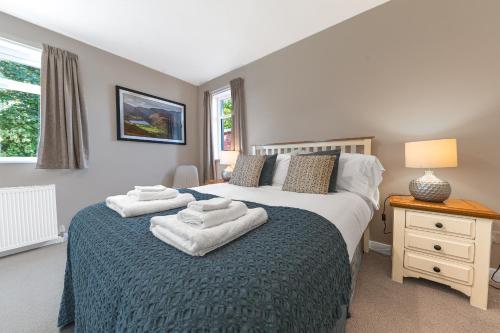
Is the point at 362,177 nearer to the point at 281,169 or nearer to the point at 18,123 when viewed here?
the point at 281,169

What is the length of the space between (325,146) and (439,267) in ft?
4.60

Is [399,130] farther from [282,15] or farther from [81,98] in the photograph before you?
[81,98]

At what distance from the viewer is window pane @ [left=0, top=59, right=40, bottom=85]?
86.4 inches

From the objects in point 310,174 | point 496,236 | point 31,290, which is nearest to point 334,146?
point 310,174

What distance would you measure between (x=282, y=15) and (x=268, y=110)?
1.13 metres

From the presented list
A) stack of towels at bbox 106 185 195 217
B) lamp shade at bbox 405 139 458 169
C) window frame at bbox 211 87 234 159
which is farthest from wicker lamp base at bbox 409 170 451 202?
window frame at bbox 211 87 234 159

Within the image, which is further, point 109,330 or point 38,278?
point 38,278

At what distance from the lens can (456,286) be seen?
1.41m

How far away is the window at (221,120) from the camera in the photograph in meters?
3.76

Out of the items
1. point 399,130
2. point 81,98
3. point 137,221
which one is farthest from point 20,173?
point 399,130

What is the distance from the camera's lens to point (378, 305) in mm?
1372

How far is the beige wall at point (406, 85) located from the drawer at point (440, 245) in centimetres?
56

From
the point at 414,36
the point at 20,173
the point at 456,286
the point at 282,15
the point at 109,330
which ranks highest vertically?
the point at 282,15

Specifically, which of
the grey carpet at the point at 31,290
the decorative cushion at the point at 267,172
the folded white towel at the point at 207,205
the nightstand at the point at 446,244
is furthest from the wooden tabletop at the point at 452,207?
the grey carpet at the point at 31,290
